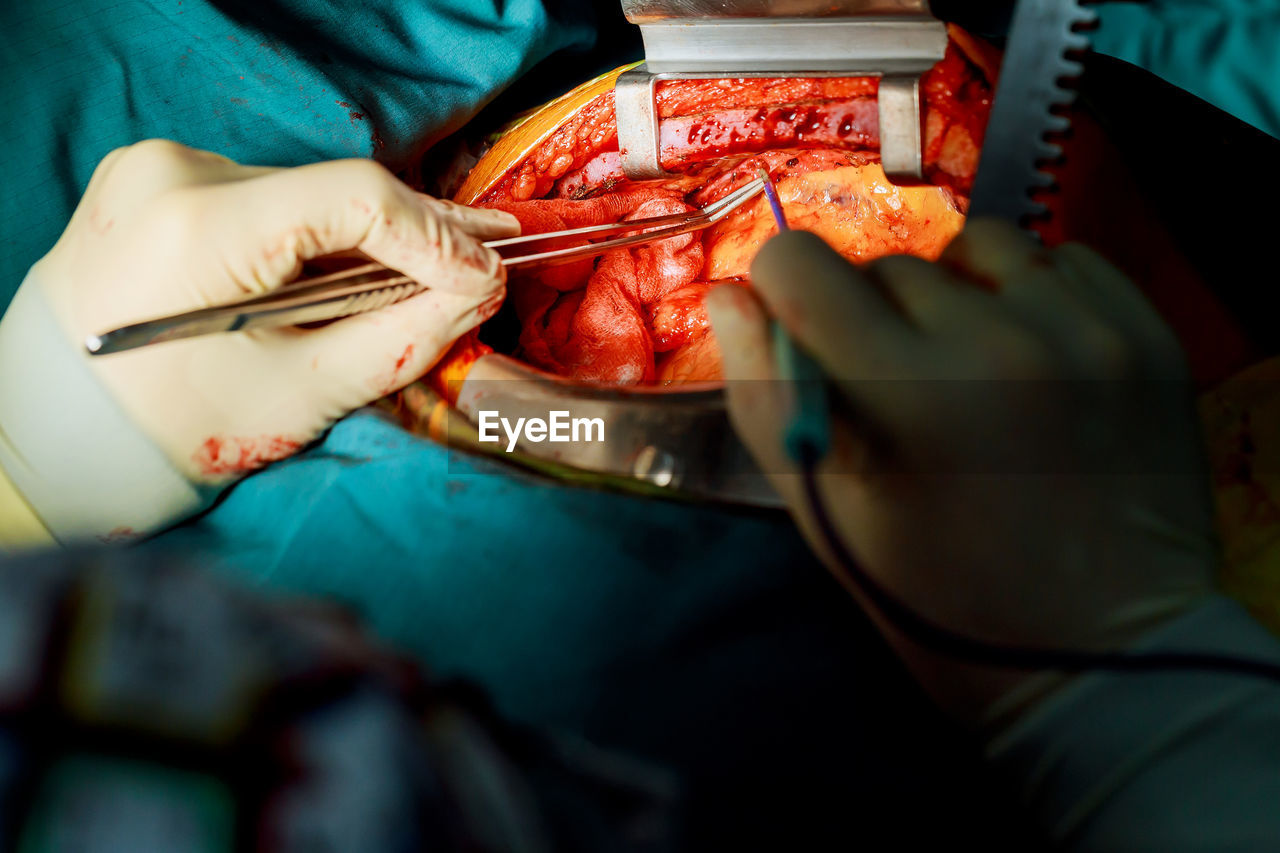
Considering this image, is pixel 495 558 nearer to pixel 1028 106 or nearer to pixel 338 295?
pixel 338 295

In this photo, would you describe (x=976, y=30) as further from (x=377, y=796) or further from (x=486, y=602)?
(x=377, y=796)

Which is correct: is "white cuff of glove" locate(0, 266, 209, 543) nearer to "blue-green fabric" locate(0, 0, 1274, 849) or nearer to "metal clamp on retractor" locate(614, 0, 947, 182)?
"blue-green fabric" locate(0, 0, 1274, 849)

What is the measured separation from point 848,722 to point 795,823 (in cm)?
12

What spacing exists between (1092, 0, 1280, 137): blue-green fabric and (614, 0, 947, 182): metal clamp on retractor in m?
1.09

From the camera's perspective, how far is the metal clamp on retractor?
1061mm

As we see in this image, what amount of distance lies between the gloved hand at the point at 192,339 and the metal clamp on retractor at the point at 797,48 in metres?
0.47

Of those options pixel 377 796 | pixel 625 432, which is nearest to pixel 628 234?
pixel 625 432

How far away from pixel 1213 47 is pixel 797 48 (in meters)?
1.38

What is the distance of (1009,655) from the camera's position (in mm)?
587

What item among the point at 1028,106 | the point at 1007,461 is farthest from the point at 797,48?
the point at 1007,461

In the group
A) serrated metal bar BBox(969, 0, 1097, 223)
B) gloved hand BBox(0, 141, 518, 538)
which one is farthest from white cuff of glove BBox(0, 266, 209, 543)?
serrated metal bar BBox(969, 0, 1097, 223)

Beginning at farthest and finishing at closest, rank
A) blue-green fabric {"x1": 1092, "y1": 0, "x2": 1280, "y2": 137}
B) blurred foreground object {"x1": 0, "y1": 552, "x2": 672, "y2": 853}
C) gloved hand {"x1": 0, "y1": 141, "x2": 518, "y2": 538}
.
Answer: blue-green fabric {"x1": 1092, "y1": 0, "x2": 1280, "y2": 137} < gloved hand {"x1": 0, "y1": 141, "x2": 518, "y2": 538} < blurred foreground object {"x1": 0, "y1": 552, "x2": 672, "y2": 853}

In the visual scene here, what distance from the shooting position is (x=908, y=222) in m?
1.29

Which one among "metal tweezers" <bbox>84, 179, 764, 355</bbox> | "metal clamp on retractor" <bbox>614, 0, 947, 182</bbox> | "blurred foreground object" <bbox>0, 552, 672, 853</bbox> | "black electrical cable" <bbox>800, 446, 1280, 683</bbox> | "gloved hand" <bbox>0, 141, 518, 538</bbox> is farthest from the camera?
"metal clamp on retractor" <bbox>614, 0, 947, 182</bbox>
